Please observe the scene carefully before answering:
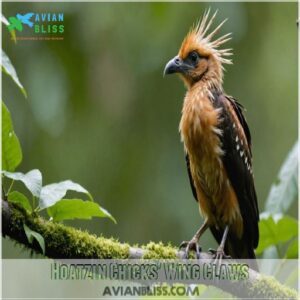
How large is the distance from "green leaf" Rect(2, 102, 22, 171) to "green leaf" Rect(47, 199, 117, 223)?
0.31 m

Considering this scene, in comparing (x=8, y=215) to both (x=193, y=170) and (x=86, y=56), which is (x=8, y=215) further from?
(x=86, y=56)

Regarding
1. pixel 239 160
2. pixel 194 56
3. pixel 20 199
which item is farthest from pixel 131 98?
pixel 20 199

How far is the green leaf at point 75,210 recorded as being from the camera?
10.8 feet

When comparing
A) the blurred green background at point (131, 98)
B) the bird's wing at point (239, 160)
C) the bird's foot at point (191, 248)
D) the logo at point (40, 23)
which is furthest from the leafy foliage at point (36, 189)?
the blurred green background at point (131, 98)

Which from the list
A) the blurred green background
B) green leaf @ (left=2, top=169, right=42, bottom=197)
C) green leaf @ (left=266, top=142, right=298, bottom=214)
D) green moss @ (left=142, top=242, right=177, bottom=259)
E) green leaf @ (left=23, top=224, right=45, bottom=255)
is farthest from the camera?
the blurred green background

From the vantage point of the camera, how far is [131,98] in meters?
7.87

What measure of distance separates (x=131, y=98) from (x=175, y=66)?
274 centimetres

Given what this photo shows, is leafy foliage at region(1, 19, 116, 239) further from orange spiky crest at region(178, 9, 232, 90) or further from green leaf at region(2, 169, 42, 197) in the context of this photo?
orange spiky crest at region(178, 9, 232, 90)

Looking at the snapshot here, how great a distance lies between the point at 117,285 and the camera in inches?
155

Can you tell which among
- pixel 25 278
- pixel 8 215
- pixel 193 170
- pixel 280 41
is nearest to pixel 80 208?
pixel 8 215

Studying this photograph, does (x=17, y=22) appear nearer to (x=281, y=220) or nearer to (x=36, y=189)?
(x=36, y=189)

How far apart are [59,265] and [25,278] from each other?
104 inches

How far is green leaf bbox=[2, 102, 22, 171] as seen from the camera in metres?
3.29

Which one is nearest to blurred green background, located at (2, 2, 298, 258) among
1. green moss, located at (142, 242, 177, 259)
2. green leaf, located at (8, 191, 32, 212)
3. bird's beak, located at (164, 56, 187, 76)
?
bird's beak, located at (164, 56, 187, 76)
